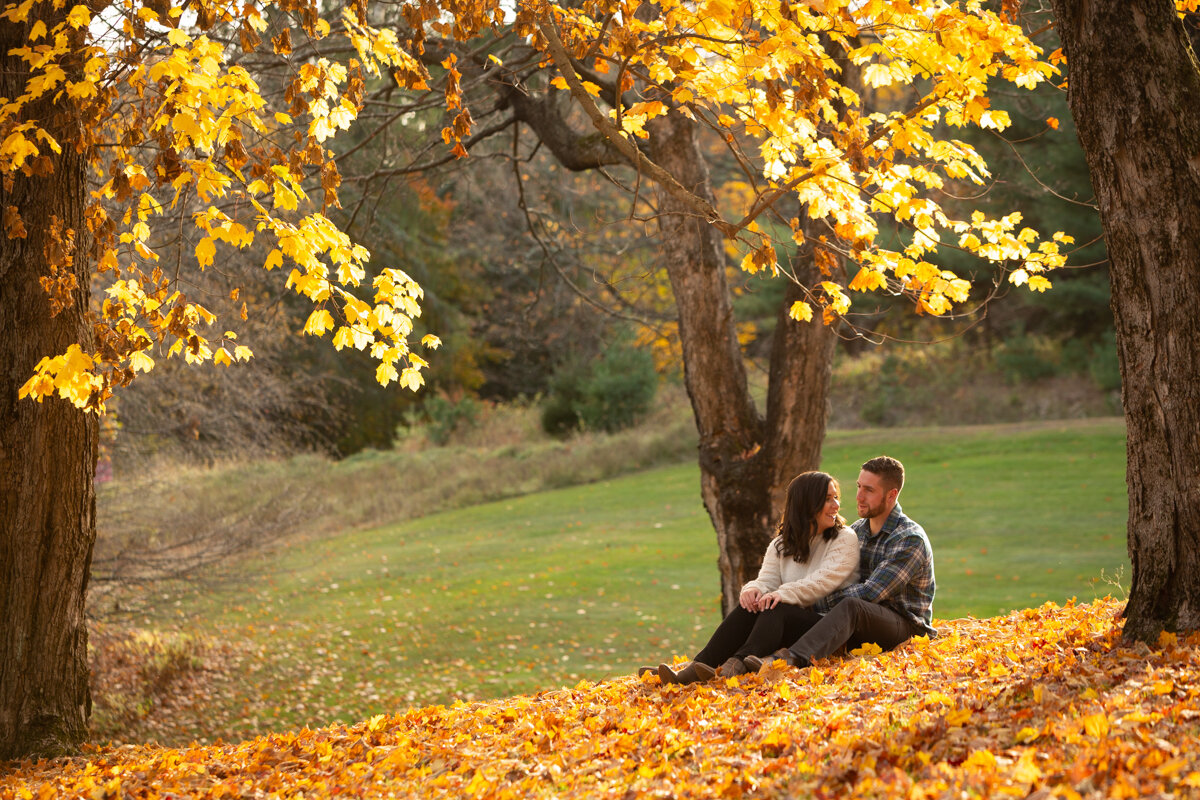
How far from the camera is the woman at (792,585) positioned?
5.07 m

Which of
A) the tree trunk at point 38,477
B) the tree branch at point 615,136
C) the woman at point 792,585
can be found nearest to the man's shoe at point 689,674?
the woman at point 792,585

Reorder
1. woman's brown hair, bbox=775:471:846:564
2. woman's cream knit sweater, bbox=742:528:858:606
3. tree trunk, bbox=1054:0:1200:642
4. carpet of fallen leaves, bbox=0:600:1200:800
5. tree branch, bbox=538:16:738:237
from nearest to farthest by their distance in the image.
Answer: carpet of fallen leaves, bbox=0:600:1200:800
tree trunk, bbox=1054:0:1200:642
tree branch, bbox=538:16:738:237
woman's cream knit sweater, bbox=742:528:858:606
woman's brown hair, bbox=775:471:846:564

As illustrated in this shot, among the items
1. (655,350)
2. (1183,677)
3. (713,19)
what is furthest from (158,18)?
(655,350)

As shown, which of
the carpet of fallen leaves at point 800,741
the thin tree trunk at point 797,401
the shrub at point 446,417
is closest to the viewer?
the carpet of fallen leaves at point 800,741

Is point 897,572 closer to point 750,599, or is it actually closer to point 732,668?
point 750,599

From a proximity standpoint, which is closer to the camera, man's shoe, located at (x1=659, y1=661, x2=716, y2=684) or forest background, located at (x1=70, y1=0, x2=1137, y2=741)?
man's shoe, located at (x1=659, y1=661, x2=716, y2=684)

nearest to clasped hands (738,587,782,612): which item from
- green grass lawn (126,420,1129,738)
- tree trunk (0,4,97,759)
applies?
tree trunk (0,4,97,759)

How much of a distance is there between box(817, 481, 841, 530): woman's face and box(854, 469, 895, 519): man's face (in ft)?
0.46

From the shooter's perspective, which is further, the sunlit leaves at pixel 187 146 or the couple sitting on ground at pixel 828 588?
the couple sitting on ground at pixel 828 588

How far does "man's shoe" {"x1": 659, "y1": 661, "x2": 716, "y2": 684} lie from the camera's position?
16.2ft

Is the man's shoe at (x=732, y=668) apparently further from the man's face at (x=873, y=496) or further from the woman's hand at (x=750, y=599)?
the man's face at (x=873, y=496)

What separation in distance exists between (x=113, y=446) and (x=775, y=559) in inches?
275

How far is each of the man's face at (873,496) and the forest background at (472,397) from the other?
0.96 metres

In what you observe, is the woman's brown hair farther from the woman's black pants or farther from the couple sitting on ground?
the woman's black pants
